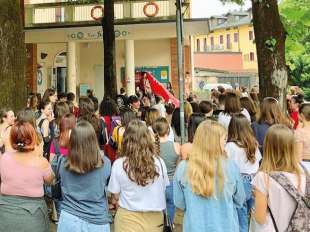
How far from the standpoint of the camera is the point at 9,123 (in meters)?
7.00

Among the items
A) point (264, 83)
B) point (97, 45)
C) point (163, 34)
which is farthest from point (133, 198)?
point (97, 45)

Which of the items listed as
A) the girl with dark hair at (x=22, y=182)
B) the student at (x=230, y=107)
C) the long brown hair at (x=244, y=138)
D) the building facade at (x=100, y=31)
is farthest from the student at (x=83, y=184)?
the building facade at (x=100, y=31)

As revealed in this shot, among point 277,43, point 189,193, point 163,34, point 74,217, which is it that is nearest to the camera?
point 189,193

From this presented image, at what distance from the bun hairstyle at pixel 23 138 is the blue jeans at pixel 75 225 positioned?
2.18 feet

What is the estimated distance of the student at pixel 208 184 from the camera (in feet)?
13.6

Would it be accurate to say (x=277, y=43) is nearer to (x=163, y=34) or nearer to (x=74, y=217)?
(x=74, y=217)

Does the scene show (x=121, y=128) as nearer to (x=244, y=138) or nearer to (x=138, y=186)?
(x=244, y=138)

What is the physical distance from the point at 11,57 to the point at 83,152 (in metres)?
4.98

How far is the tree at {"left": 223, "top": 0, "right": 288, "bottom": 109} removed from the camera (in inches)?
359

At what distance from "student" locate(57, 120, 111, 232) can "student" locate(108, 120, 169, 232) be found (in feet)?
0.61

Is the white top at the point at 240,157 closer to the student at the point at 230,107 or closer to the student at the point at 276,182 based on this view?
the student at the point at 276,182

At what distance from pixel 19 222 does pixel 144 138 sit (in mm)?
1359

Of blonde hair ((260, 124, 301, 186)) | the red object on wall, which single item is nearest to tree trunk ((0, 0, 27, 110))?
blonde hair ((260, 124, 301, 186))

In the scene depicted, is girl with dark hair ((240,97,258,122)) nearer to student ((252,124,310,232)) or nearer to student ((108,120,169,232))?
student ((108,120,169,232))
